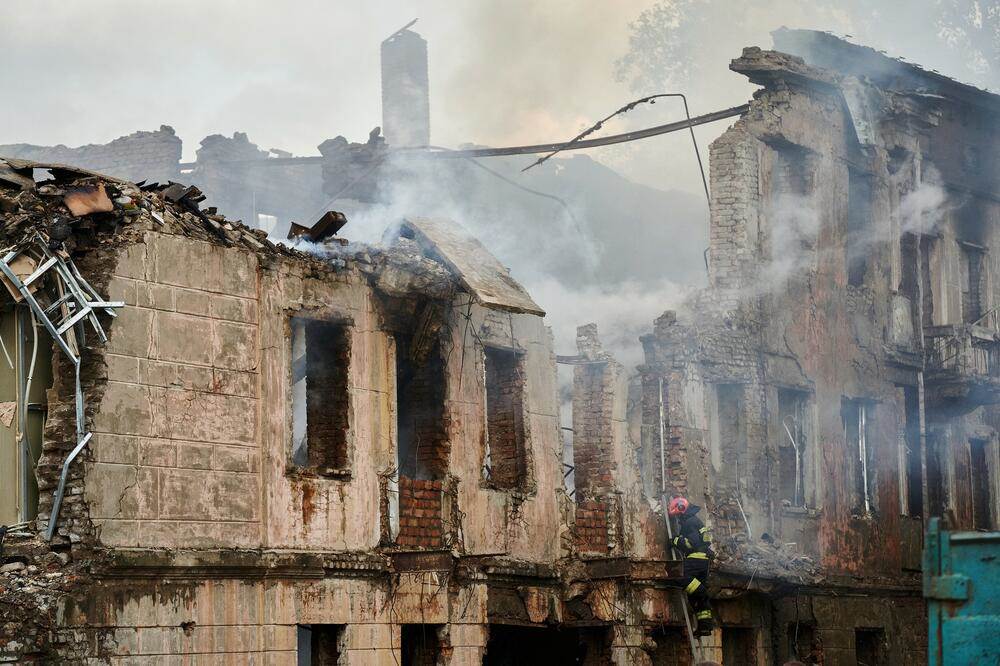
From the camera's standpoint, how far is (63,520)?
14508 mm

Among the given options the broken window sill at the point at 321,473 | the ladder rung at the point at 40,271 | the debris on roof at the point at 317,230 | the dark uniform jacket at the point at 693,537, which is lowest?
the dark uniform jacket at the point at 693,537

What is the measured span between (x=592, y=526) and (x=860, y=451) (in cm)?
726

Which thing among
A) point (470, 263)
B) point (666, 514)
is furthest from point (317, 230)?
point (666, 514)

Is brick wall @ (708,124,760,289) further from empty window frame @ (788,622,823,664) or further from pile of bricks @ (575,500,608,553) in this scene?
empty window frame @ (788,622,823,664)

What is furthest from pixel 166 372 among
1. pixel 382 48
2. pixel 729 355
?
pixel 382 48

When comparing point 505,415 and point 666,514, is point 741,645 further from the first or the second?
point 505,415

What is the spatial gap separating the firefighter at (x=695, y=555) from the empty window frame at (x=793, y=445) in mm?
3960

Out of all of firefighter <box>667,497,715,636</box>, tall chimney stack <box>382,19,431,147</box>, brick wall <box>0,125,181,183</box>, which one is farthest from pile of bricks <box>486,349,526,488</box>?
brick wall <box>0,125,181,183</box>

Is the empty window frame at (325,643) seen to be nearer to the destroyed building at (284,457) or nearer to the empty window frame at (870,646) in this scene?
the destroyed building at (284,457)

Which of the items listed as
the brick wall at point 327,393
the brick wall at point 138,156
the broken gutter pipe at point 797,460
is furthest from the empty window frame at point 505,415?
the brick wall at point 138,156

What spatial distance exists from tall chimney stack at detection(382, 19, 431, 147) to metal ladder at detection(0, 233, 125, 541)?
2074cm

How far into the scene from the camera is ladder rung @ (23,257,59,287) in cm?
1446

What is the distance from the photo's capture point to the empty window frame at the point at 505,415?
20.5 meters

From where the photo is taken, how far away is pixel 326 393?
1798 cm
